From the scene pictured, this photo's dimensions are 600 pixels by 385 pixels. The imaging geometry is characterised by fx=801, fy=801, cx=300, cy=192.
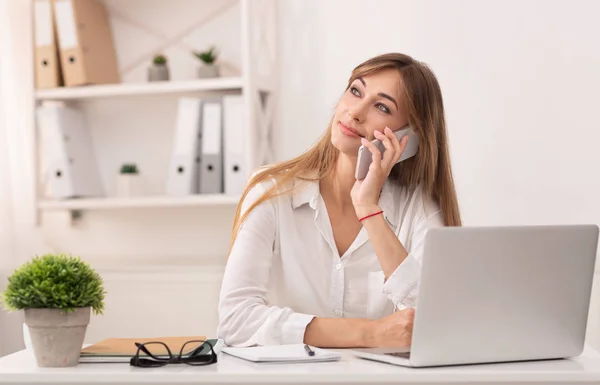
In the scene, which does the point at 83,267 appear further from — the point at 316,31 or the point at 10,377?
the point at 316,31

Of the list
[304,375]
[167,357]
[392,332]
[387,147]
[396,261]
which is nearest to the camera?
[304,375]

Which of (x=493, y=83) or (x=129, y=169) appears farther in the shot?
(x=129, y=169)

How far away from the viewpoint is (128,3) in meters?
2.99

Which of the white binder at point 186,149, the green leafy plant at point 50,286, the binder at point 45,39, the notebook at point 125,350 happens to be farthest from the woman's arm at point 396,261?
the binder at point 45,39

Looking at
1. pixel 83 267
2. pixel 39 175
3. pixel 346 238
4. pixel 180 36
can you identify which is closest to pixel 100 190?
pixel 39 175

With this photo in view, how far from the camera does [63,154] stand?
2.81 metres

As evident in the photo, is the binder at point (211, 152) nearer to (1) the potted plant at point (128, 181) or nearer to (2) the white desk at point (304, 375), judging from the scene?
(1) the potted plant at point (128, 181)

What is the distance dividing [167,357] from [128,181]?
65.3 inches

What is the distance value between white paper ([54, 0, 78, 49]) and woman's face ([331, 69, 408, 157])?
1249 mm

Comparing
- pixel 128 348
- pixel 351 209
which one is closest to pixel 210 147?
pixel 351 209

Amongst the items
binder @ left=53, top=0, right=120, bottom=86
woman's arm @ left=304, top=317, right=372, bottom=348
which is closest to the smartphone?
woman's arm @ left=304, top=317, right=372, bottom=348

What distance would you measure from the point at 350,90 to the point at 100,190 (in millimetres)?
1348

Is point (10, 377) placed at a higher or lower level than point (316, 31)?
lower

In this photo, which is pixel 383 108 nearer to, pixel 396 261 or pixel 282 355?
pixel 396 261
